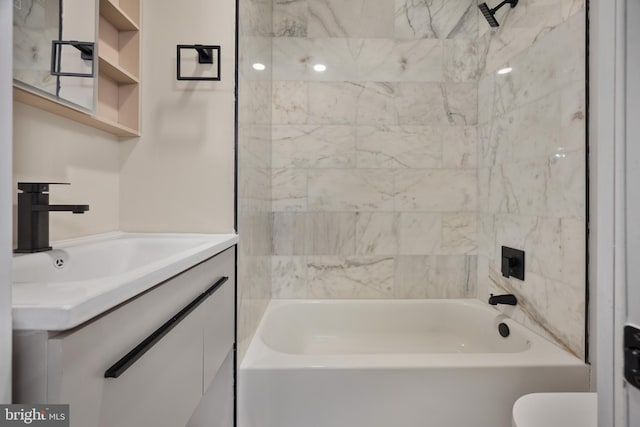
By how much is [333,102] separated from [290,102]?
292 mm

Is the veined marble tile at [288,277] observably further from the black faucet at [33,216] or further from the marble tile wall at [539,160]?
the black faucet at [33,216]

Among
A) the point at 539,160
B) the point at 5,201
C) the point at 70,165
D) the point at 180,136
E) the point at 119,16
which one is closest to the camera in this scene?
the point at 5,201

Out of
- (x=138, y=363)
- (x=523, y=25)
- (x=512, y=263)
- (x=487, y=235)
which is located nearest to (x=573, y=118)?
(x=523, y=25)

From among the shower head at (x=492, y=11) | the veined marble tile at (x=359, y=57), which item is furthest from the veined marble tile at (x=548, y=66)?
the veined marble tile at (x=359, y=57)

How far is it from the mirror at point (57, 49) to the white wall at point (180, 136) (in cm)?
25

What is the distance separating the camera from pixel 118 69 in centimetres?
116

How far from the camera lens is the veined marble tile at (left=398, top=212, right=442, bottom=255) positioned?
2.16 m

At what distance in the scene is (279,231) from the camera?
7.09ft

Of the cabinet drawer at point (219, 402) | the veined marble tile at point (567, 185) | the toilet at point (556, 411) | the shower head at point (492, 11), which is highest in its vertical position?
the shower head at point (492, 11)

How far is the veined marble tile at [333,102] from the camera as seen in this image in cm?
214

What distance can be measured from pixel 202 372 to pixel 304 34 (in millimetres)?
2101

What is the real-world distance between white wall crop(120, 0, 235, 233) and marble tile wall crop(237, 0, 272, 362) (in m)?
0.06

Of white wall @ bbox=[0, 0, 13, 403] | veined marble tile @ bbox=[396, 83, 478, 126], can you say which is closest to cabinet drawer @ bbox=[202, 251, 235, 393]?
white wall @ bbox=[0, 0, 13, 403]

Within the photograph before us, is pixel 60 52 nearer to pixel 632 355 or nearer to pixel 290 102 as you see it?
pixel 290 102
